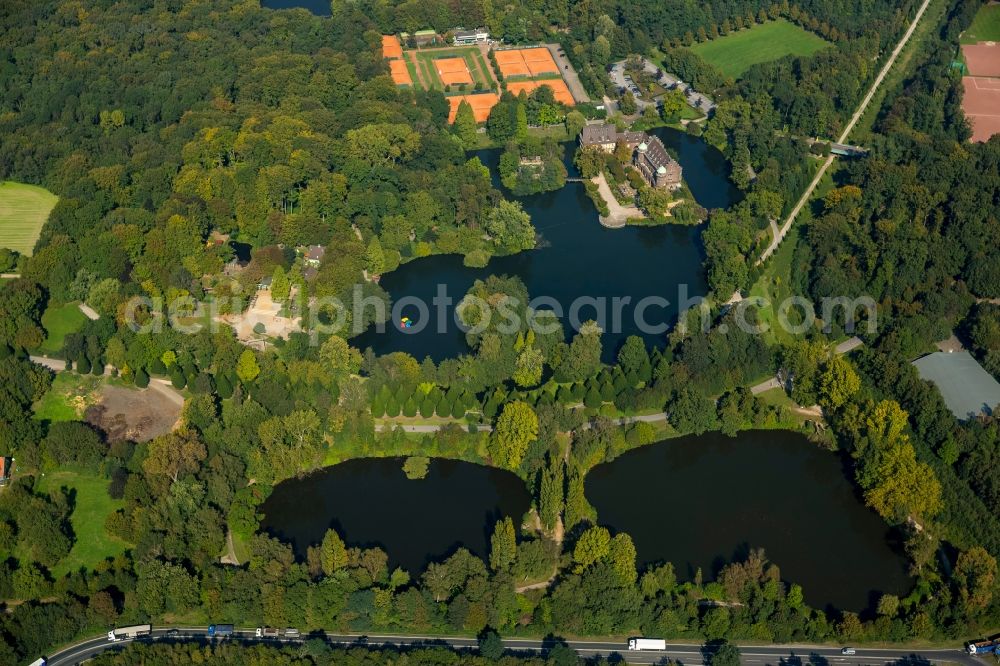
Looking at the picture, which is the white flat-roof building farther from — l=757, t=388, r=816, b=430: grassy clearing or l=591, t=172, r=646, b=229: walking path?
l=757, t=388, r=816, b=430: grassy clearing

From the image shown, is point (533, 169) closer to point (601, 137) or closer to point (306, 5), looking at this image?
point (601, 137)

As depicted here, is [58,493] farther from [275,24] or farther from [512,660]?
[275,24]

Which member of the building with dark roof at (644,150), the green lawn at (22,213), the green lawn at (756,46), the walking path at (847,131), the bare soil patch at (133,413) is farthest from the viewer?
the green lawn at (756,46)

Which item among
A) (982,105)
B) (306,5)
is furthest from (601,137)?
(306,5)

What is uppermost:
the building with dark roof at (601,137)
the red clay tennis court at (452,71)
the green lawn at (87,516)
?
the building with dark roof at (601,137)

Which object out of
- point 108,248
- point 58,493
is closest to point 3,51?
point 108,248

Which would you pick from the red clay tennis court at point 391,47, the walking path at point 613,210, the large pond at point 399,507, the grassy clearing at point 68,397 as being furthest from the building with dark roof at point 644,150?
the grassy clearing at point 68,397

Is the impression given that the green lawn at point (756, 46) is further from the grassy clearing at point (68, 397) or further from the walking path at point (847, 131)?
the grassy clearing at point (68, 397)

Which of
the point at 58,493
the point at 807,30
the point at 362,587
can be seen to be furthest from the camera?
the point at 807,30
